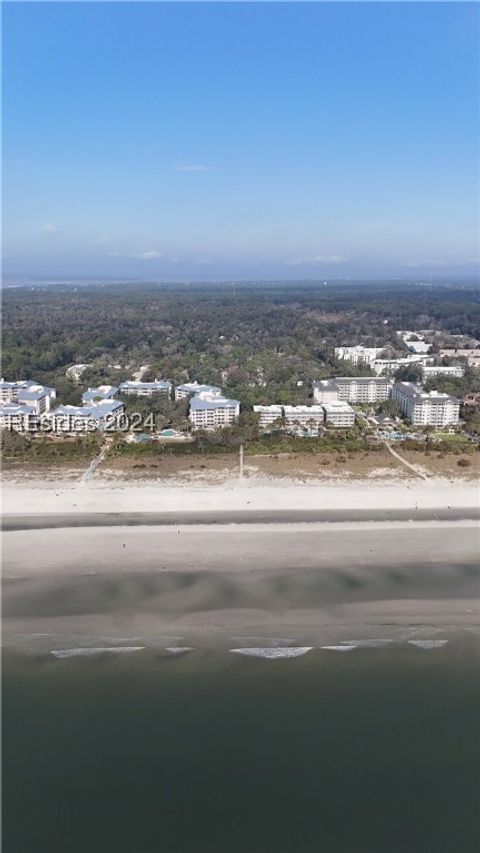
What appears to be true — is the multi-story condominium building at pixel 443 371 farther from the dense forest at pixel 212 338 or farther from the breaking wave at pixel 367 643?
the breaking wave at pixel 367 643

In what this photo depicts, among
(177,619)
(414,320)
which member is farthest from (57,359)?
(414,320)

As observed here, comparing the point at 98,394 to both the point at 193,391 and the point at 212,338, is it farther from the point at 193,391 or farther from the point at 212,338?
the point at 212,338

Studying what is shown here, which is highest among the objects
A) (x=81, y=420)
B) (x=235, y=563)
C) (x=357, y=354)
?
(x=357, y=354)

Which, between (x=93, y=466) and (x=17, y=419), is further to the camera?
(x=17, y=419)

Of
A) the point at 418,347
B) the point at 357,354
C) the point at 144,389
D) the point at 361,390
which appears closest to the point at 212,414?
the point at 144,389

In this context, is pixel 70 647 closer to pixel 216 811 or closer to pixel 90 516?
pixel 216 811
